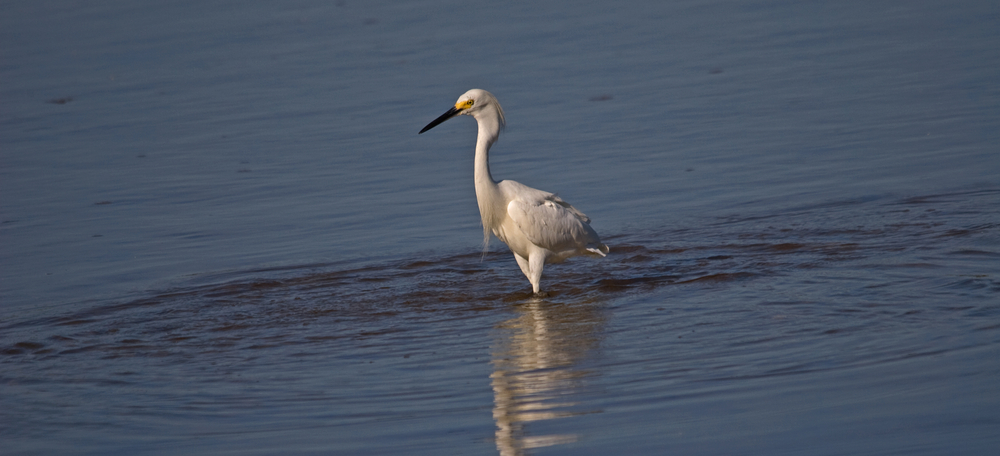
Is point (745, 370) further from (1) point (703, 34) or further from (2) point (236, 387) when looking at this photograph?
(1) point (703, 34)

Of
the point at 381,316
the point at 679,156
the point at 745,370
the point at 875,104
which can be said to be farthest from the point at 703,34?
the point at 745,370

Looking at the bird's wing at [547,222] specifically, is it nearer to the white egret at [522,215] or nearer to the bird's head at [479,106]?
the white egret at [522,215]

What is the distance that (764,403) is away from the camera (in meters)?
4.98

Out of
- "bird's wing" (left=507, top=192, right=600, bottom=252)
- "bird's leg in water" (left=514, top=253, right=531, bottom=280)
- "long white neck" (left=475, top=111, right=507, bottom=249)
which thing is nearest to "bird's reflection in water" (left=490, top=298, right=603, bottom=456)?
"bird's leg in water" (left=514, top=253, right=531, bottom=280)

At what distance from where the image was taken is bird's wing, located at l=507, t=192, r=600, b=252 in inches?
304

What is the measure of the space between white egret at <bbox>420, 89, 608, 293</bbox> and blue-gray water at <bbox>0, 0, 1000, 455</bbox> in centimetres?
35

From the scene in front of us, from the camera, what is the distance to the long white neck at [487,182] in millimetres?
7785

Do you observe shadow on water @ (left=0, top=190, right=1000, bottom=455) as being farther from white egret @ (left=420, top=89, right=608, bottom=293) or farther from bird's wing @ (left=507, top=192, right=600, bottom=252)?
bird's wing @ (left=507, top=192, right=600, bottom=252)

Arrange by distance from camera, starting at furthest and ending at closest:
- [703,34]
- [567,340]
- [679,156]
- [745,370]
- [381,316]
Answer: [703,34], [679,156], [381,316], [567,340], [745,370]

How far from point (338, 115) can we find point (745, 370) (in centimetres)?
816

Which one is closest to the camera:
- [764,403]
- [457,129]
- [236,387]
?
[764,403]

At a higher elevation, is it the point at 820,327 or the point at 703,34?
the point at 703,34

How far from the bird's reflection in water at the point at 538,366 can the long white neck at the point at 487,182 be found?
687mm

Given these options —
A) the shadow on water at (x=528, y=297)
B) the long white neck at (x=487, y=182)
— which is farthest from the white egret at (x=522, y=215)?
the shadow on water at (x=528, y=297)
